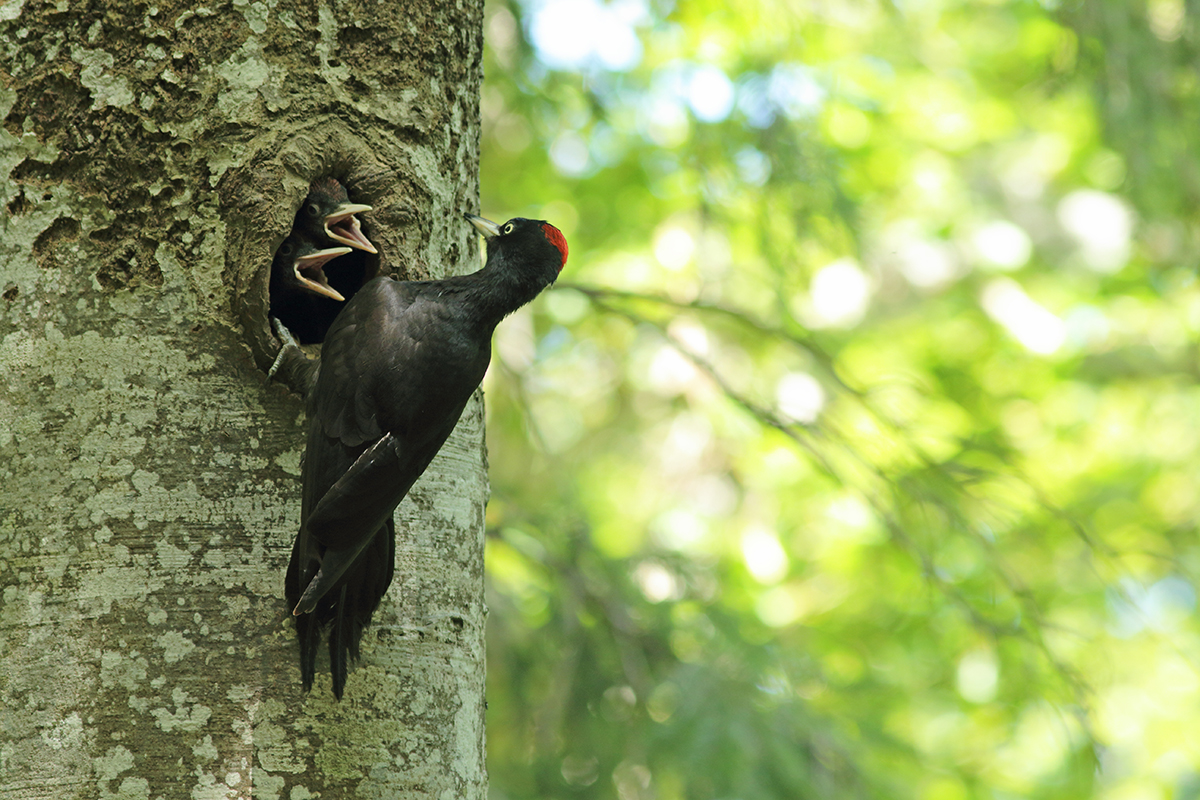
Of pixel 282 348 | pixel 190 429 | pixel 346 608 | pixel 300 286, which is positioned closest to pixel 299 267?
pixel 300 286

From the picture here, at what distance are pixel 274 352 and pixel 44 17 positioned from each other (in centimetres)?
73

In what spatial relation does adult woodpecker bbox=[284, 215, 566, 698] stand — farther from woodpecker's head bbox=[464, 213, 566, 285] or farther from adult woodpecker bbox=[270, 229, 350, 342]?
adult woodpecker bbox=[270, 229, 350, 342]

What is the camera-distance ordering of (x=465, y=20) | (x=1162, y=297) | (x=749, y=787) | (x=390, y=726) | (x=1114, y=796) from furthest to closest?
(x=1114, y=796), (x=1162, y=297), (x=749, y=787), (x=465, y=20), (x=390, y=726)

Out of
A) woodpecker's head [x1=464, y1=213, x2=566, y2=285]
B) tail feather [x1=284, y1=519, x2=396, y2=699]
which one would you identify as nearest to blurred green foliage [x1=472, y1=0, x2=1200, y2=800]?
woodpecker's head [x1=464, y1=213, x2=566, y2=285]

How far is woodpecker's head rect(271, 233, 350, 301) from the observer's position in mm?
2096

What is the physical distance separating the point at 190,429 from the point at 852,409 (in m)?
3.74

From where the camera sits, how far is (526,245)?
206cm

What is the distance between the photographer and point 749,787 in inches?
131

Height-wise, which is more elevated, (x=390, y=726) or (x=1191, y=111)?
(x=1191, y=111)

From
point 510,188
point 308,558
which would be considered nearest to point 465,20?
point 308,558

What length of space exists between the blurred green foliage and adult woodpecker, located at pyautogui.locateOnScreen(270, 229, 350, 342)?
1.20 m

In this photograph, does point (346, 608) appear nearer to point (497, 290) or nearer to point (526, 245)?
point (497, 290)

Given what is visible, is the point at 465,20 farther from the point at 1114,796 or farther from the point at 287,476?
the point at 1114,796

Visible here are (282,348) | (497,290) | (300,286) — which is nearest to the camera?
(282,348)
